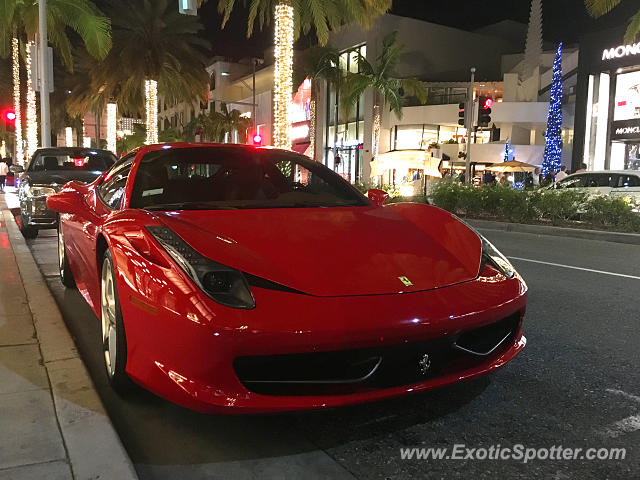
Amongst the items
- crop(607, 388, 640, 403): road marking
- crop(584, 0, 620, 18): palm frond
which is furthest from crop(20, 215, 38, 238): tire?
crop(584, 0, 620, 18): palm frond

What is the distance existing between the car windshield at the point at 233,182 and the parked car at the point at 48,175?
459 cm

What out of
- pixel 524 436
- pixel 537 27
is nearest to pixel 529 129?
pixel 537 27

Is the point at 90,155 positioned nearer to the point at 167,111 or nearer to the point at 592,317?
the point at 592,317

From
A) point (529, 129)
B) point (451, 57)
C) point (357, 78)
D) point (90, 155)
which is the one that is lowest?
point (90, 155)

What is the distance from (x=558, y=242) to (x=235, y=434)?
9.10 metres

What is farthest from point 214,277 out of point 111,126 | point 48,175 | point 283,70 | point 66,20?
point 111,126

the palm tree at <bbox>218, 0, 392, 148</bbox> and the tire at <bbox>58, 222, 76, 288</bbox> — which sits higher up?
Answer: the palm tree at <bbox>218, 0, 392, 148</bbox>

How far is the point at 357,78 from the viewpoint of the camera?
32.9 m

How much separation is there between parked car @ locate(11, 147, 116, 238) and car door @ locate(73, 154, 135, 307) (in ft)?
12.6

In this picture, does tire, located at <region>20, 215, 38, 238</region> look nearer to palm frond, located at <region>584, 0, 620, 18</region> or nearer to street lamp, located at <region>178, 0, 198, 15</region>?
street lamp, located at <region>178, 0, 198, 15</region>

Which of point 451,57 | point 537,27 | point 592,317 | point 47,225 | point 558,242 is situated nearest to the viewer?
point 592,317

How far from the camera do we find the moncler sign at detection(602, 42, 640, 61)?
24.4 metres

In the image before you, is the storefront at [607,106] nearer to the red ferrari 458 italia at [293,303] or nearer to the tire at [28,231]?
the tire at [28,231]

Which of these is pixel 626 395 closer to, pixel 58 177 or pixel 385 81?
pixel 58 177
